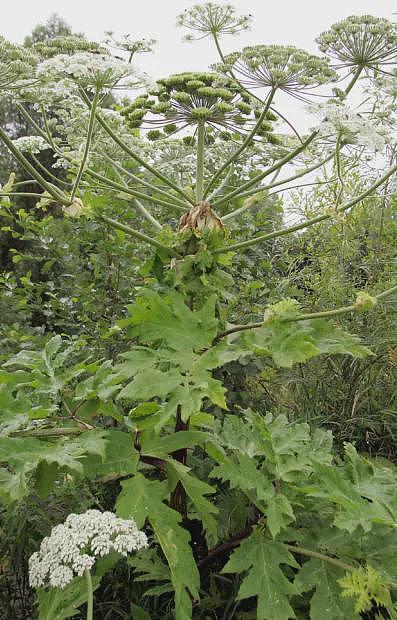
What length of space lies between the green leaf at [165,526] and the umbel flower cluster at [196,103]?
5.00 ft

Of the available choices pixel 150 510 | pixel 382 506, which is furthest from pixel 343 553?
pixel 150 510

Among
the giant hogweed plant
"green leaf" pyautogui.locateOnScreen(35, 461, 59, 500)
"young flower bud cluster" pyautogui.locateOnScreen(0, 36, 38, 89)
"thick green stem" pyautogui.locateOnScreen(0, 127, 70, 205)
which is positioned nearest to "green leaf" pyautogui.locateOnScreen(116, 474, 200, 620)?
the giant hogweed plant

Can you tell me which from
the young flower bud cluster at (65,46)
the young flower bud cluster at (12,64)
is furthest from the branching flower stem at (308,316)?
the young flower bud cluster at (65,46)

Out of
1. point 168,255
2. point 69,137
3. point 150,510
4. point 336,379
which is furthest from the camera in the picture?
point 336,379

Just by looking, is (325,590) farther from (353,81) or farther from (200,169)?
(353,81)

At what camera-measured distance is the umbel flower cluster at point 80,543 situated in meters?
1.48

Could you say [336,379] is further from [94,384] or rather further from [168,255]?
[94,384]

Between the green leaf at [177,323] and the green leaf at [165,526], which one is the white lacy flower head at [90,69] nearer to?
the green leaf at [177,323]

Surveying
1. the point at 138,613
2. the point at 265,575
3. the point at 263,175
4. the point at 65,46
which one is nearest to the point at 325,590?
the point at 265,575

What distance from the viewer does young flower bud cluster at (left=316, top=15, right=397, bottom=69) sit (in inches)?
92.8

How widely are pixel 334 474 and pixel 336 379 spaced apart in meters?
2.41

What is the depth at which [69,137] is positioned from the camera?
9.45 ft

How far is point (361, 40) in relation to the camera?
2.41 m

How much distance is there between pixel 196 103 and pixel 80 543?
182 cm
